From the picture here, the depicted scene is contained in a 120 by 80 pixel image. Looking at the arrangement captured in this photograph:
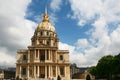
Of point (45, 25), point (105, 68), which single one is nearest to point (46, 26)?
point (45, 25)

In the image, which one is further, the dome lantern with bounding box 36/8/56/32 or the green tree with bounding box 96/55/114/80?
the dome lantern with bounding box 36/8/56/32

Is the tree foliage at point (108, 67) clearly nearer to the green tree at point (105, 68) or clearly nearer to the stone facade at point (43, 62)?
the green tree at point (105, 68)

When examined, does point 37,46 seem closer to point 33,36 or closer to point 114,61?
point 33,36

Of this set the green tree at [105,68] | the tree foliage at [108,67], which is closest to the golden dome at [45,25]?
the tree foliage at [108,67]

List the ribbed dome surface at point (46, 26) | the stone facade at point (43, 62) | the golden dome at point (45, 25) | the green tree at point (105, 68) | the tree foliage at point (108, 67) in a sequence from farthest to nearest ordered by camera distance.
A: the golden dome at point (45, 25)
the ribbed dome surface at point (46, 26)
the stone facade at point (43, 62)
the green tree at point (105, 68)
the tree foliage at point (108, 67)

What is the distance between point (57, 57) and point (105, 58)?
56.4 feet

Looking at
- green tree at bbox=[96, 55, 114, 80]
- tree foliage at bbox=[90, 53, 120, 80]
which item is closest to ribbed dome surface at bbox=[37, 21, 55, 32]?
tree foliage at bbox=[90, 53, 120, 80]

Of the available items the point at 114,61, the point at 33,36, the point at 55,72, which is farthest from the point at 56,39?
the point at 114,61

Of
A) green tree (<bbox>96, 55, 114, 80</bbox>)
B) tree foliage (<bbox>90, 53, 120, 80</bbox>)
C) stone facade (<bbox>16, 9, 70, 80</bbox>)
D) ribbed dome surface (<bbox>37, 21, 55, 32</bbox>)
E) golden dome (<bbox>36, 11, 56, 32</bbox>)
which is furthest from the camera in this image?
golden dome (<bbox>36, 11, 56, 32</bbox>)

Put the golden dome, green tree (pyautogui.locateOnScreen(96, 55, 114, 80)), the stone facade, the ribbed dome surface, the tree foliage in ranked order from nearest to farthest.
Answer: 1. the tree foliage
2. green tree (pyautogui.locateOnScreen(96, 55, 114, 80))
3. the stone facade
4. the ribbed dome surface
5. the golden dome

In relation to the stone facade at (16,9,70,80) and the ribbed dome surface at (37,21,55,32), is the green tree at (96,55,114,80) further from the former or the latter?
the ribbed dome surface at (37,21,55,32)

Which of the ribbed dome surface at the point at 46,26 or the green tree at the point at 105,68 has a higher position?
the ribbed dome surface at the point at 46,26

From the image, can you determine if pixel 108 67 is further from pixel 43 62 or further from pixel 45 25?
pixel 45 25

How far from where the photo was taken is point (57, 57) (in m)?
98.9
